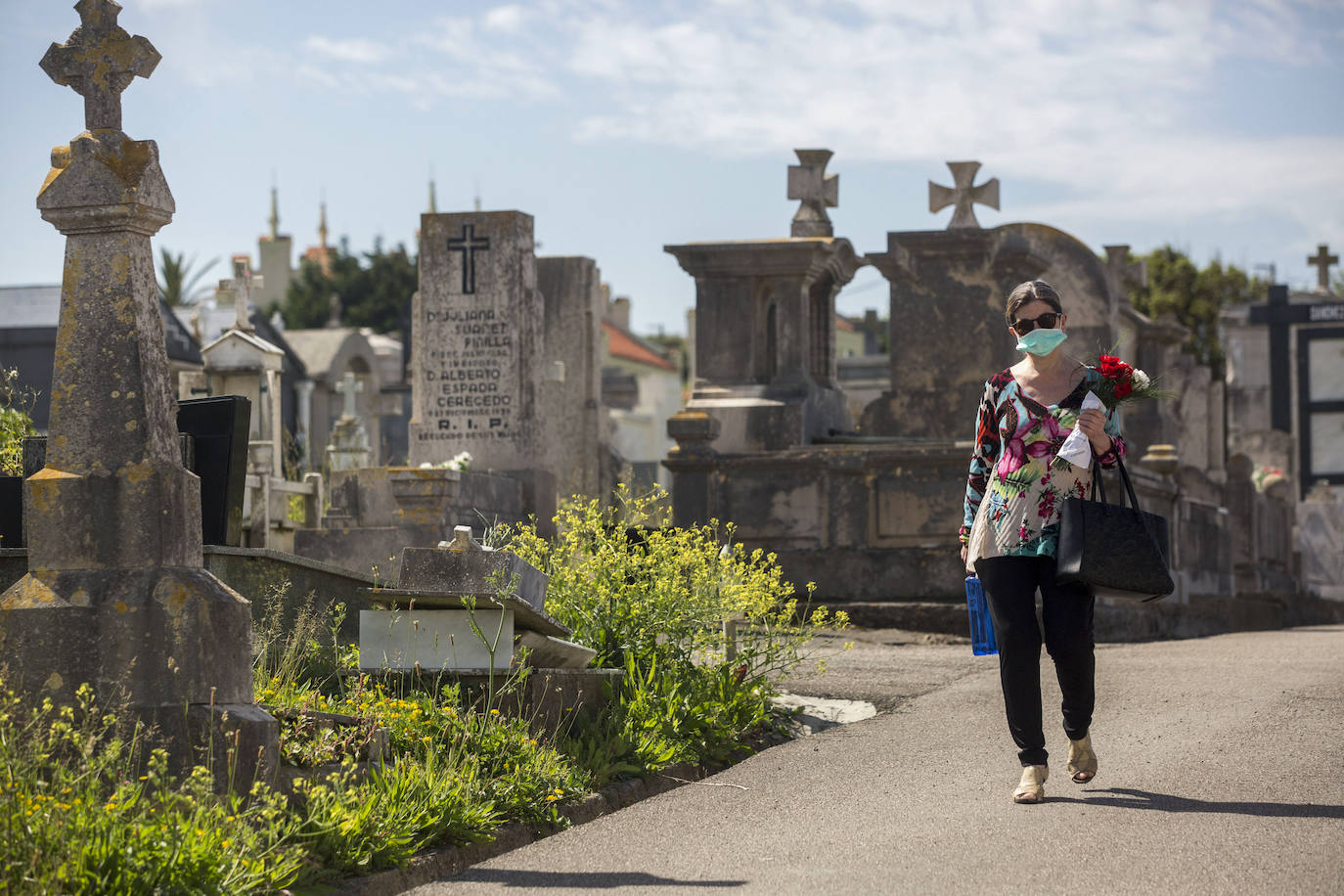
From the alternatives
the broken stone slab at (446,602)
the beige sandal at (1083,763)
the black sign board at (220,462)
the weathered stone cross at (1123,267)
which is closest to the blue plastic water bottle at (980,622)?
the beige sandal at (1083,763)

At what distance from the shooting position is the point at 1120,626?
13.7 m

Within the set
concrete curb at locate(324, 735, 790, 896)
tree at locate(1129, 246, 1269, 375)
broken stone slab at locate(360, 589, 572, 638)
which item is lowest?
concrete curb at locate(324, 735, 790, 896)

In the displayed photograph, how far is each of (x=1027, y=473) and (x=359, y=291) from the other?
66.0 m

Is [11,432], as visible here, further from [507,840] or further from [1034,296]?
[1034,296]

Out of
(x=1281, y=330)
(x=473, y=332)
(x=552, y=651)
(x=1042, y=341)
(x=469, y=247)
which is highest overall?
(x=1281, y=330)

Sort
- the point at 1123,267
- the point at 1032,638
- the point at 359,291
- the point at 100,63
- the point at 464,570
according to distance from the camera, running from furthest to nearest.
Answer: the point at 359,291
the point at 1123,267
the point at 464,570
the point at 1032,638
the point at 100,63

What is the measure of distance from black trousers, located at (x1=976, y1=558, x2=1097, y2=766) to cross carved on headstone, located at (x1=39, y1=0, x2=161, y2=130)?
3.28 meters

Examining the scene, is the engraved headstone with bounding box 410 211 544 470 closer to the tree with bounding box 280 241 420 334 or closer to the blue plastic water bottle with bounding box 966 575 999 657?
the blue plastic water bottle with bounding box 966 575 999 657

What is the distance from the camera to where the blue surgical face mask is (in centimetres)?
638

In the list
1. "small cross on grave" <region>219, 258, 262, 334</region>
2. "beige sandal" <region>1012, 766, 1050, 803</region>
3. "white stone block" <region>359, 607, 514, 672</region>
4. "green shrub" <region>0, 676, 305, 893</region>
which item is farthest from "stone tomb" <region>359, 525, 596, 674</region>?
"small cross on grave" <region>219, 258, 262, 334</region>

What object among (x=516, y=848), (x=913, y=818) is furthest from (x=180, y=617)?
(x=913, y=818)

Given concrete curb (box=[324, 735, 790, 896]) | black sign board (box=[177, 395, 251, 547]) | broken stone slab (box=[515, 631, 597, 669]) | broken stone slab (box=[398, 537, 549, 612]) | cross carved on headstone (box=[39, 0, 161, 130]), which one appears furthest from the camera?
black sign board (box=[177, 395, 251, 547])

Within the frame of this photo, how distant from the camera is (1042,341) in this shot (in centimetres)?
638

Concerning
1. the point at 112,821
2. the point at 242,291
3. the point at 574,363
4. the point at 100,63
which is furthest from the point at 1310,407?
the point at 112,821
